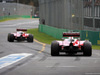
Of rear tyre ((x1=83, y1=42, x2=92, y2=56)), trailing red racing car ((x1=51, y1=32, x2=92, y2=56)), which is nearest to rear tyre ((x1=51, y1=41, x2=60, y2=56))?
trailing red racing car ((x1=51, y1=32, x2=92, y2=56))

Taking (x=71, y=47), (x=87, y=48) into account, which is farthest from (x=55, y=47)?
(x=87, y=48)

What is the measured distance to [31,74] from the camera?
1306 centimetres

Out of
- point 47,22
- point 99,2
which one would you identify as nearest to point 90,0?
point 99,2

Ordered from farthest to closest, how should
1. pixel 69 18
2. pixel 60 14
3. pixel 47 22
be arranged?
pixel 47 22 < pixel 60 14 < pixel 69 18

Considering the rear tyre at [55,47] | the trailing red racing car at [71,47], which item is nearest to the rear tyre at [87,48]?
the trailing red racing car at [71,47]

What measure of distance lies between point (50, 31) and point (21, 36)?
13.6m

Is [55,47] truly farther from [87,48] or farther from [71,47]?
[87,48]

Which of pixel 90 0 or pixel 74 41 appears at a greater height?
pixel 90 0

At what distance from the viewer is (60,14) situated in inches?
1698

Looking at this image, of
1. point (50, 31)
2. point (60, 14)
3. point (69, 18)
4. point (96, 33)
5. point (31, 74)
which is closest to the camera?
point (31, 74)

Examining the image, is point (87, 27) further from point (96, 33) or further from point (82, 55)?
point (82, 55)

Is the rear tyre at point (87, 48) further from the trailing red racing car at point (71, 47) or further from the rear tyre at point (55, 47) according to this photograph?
the rear tyre at point (55, 47)

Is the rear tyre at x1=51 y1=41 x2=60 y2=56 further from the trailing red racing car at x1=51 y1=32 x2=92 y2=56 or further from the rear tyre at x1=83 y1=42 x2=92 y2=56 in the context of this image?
the rear tyre at x1=83 y1=42 x2=92 y2=56

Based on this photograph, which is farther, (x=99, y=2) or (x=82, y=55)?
(x=99, y=2)
